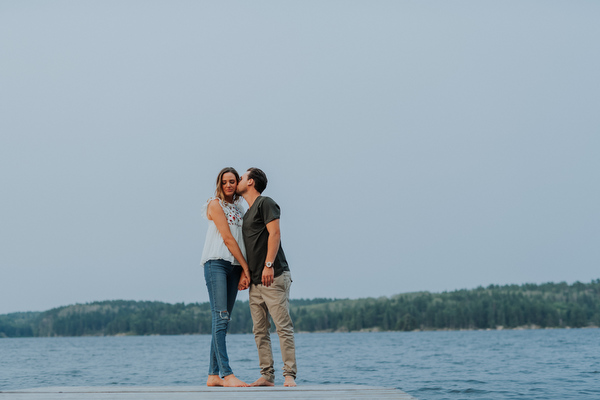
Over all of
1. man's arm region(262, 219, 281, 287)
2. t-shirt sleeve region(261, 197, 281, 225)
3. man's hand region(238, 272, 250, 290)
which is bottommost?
man's hand region(238, 272, 250, 290)

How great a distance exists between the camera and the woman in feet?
21.7

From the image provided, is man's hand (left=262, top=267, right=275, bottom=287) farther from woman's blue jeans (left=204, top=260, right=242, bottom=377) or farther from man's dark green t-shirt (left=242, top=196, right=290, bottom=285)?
woman's blue jeans (left=204, top=260, right=242, bottom=377)

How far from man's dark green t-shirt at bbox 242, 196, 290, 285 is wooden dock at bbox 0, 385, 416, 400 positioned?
133cm

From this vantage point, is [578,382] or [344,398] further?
[578,382]

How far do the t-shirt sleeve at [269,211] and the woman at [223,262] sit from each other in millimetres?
406

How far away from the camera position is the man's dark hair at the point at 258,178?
6.88 metres

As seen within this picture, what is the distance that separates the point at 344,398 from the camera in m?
5.24

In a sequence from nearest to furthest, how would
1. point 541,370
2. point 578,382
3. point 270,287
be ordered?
point 270,287
point 578,382
point 541,370

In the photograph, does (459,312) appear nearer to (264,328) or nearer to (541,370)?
A: (541,370)

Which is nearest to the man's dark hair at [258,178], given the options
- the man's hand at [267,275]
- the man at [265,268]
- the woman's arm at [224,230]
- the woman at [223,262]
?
the man at [265,268]

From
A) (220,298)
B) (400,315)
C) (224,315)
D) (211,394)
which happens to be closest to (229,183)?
(220,298)

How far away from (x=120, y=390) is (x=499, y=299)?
165 metres

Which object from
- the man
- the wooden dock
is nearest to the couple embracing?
the man

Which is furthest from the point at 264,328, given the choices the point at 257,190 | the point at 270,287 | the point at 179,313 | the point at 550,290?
the point at 550,290
